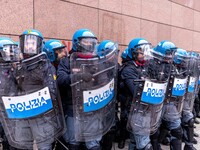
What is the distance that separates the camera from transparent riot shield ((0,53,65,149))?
7.88 ft

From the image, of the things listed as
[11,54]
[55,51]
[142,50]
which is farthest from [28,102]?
[55,51]

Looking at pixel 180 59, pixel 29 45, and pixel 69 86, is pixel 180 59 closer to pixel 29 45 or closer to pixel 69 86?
pixel 69 86

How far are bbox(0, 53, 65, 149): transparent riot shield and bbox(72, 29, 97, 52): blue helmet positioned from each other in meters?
0.69

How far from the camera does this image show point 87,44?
10.5 ft

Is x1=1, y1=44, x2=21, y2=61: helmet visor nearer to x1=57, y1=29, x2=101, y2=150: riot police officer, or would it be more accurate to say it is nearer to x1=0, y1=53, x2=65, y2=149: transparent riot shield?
x1=0, y1=53, x2=65, y2=149: transparent riot shield

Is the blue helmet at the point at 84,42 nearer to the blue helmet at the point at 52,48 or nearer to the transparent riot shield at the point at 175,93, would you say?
the blue helmet at the point at 52,48

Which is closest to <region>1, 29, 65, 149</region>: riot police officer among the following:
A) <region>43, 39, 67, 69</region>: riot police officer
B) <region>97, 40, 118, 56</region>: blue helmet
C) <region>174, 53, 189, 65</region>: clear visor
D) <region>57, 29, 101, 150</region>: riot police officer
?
<region>57, 29, 101, 150</region>: riot police officer

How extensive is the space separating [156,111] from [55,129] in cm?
128

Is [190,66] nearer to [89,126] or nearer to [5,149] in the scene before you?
[89,126]

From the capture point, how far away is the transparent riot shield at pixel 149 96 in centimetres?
313

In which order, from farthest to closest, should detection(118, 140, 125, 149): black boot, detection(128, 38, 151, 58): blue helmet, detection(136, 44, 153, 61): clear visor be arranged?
1. detection(118, 140, 125, 149): black boot
2. detection(128, 38, 151, 58): blue helmet
3. detection(136, 44, 153, 61): clear visor

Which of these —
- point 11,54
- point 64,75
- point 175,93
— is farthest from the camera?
point 175,93

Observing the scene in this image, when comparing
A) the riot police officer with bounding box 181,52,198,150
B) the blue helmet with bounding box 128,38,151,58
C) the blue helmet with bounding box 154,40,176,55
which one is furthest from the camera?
the riot police officer with bounding box 181,52,198,150

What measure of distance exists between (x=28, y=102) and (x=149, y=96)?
1.40 m
